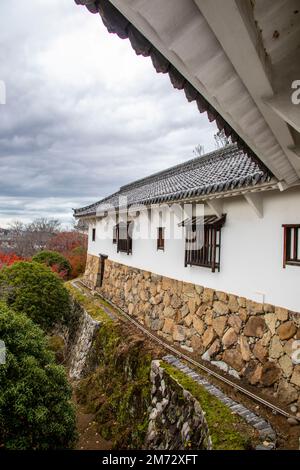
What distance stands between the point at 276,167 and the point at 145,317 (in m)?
9.01

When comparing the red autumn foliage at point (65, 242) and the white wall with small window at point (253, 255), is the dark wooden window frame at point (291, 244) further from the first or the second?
the red autumn foliage at point (65, 242)

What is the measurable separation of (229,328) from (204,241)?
8.12 ft

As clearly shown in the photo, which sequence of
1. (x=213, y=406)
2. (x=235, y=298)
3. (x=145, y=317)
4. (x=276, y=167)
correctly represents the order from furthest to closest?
(x=145, y=317), (x=235, y=298), (x=213, y=406), (x=276, y=167)

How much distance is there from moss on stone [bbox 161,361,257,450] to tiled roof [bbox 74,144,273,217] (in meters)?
4.36

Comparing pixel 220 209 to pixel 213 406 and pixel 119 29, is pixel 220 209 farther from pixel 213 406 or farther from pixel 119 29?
pixel 119 29

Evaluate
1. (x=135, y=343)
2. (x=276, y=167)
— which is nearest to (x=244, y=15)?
(x=276, y=167)

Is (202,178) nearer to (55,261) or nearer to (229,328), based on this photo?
(229,328)

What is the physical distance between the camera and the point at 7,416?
17.4ft

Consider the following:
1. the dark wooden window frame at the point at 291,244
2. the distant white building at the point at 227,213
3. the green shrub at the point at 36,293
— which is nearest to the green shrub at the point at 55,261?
the distant white building at the point at 227,213

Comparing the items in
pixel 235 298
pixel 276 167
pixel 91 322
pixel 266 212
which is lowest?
pixel 91 322

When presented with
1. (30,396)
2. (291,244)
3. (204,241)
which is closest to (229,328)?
(204,241)

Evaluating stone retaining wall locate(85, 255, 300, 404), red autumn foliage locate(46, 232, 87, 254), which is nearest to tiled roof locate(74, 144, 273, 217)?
stone retaining wall locate(85, 255, 300, 404)

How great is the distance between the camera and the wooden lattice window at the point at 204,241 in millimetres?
8484

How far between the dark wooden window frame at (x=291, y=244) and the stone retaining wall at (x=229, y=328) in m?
1.08
